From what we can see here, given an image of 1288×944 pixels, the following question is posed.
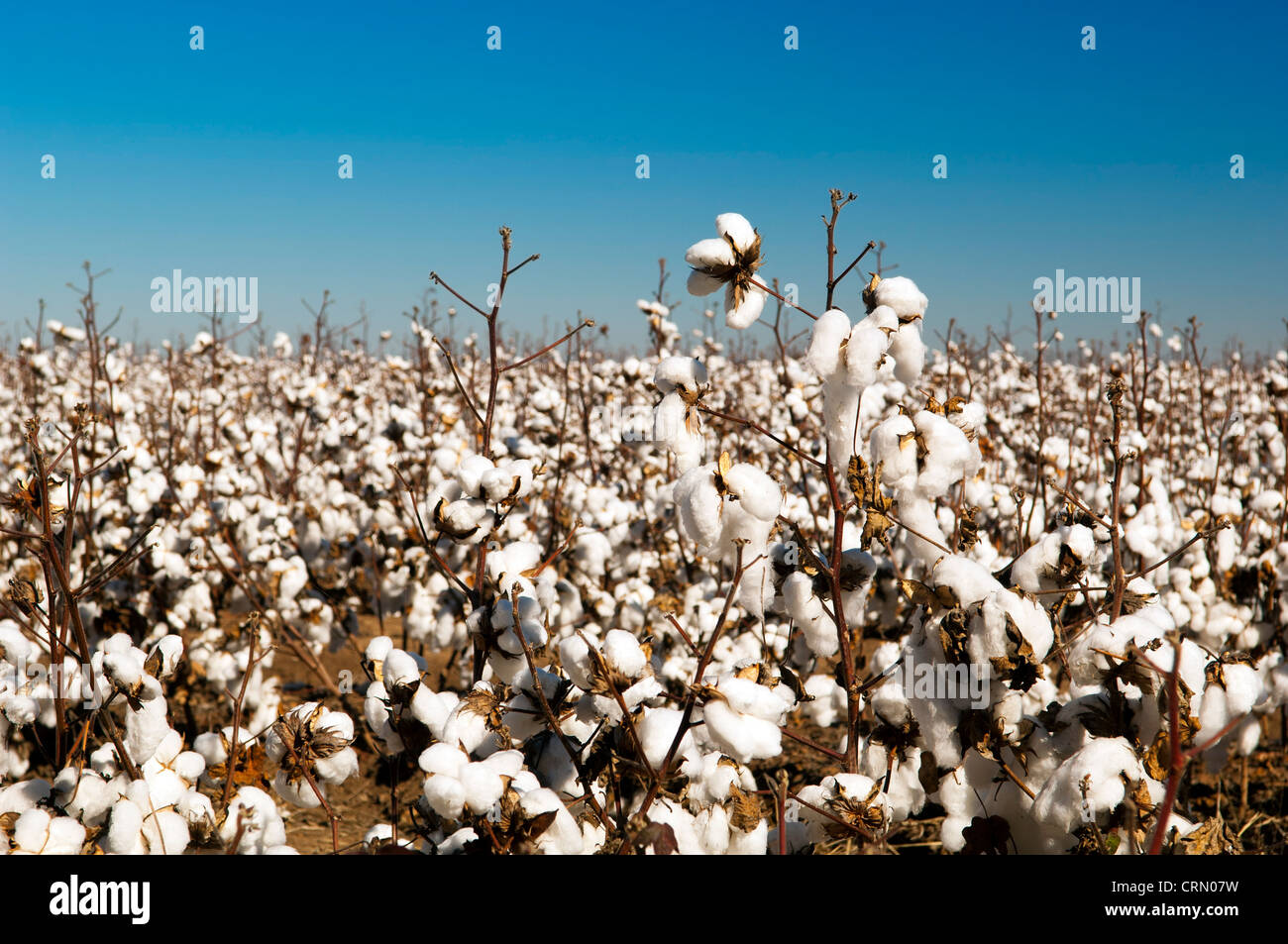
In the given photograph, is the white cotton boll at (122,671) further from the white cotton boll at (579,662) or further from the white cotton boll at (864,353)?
the white cotton boll at (864,353)

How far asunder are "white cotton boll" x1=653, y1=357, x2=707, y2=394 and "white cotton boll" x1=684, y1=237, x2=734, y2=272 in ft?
0.55

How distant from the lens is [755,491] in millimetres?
1369

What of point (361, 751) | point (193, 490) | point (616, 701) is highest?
point (193, 490)

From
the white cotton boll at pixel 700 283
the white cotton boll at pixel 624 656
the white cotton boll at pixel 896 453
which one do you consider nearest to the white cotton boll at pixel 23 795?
the white cotton boll at pixel 624 656

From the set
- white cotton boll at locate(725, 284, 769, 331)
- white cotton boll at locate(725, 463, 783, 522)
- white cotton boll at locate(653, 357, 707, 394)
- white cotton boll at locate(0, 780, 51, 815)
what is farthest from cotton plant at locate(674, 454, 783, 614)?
white cotton boll at locate(0, 780, 51, 815)

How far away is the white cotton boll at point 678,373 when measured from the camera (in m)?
1.51

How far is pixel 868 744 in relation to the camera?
1639 mm

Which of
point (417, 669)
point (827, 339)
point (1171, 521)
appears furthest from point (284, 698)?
point (1171, 521)

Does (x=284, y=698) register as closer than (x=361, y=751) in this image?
No
